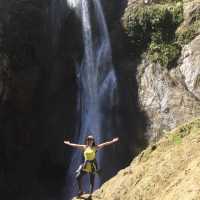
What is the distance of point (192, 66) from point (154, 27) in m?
3.79

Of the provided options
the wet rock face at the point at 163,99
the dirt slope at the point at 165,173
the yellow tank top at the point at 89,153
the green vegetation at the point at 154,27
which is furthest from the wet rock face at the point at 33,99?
the yellow tank top at the point at 89,153

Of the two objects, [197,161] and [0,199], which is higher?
[197,161]

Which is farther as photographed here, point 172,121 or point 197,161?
point 172,121

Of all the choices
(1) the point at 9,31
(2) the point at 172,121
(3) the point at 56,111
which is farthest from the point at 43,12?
(2) the point at 172,121

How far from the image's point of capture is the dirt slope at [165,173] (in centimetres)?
967

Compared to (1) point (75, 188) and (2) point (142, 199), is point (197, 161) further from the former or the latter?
(1) point (75, 188)

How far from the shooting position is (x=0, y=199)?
1021 inches

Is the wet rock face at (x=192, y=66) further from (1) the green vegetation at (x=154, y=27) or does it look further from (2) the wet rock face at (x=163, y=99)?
(1) the green vegetation at (x=154, y=27)

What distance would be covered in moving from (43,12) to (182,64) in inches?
316

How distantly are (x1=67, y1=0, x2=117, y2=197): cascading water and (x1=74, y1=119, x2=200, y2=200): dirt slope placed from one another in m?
14.3

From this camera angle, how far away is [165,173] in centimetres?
1080

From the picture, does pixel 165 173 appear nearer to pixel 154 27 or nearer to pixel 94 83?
pixel 94 83

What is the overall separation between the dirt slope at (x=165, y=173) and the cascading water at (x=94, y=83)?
1431 cm

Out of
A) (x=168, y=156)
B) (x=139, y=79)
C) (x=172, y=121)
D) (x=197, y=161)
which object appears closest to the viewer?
(x=197, y=161)
